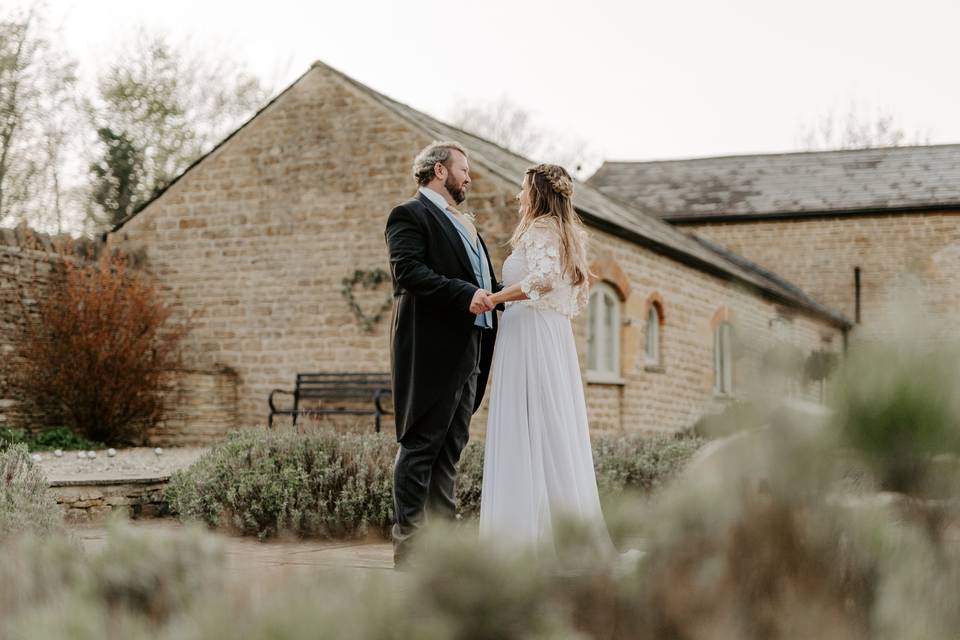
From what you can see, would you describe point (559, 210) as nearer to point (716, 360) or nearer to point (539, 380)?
point (539, 380)

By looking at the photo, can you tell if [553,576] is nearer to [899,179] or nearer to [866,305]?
[866,305]

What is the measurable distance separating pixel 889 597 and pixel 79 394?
12362mm

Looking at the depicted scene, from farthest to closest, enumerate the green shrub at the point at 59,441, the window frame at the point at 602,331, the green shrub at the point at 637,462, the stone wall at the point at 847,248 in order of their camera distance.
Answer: the stone wall at the point at 847,248, the window frame at the point at 602,331, the green shrub at the point at 59,441, the green shrub at the point at 637,462

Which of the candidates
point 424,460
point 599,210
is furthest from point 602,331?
point 424,460

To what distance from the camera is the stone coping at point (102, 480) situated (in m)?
7.34

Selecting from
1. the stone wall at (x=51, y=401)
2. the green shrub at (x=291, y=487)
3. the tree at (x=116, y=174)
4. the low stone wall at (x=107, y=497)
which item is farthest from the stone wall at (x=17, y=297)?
the tree at (x=116, y=174)

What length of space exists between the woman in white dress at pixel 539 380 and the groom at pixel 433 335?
0.59 feet

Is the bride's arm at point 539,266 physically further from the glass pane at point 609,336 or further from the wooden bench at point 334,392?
the glass pane at point 609,336

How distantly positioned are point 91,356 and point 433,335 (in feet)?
30.2

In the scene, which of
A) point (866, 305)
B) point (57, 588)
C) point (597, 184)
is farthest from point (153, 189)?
point (57, 588)

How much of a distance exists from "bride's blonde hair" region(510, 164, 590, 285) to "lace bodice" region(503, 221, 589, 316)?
45 mm

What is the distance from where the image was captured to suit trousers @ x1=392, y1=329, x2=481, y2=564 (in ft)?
16.1

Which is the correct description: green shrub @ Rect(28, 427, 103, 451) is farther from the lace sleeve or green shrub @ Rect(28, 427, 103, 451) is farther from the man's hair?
the lace sleeve

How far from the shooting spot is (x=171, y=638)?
84.6 inches
